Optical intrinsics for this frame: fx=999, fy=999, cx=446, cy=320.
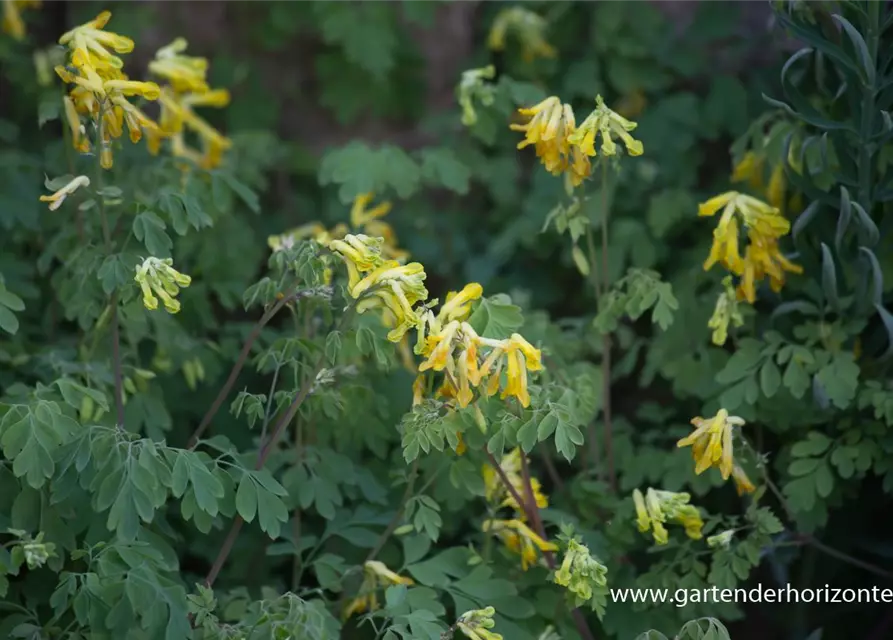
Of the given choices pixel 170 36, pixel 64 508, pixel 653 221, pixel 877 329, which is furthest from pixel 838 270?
pixel 170 36

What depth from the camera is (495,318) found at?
77.8 inches

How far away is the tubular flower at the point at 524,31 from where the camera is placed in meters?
3.12

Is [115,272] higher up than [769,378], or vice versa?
[115,272]

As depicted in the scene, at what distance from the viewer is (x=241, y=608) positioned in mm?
2111

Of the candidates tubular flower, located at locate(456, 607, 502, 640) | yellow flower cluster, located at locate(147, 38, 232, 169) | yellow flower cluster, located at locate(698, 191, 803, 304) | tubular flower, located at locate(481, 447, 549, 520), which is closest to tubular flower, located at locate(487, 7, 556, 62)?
yellow flower cluster, located at locate(147, 38, 232, 169)

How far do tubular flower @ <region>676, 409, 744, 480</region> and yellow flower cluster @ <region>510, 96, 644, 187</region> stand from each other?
0.56m

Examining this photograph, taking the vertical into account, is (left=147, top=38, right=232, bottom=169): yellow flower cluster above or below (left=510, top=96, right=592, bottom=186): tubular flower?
below

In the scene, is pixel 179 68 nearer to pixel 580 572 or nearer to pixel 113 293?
pixel 113 293

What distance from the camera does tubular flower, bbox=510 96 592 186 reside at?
80.4 inches

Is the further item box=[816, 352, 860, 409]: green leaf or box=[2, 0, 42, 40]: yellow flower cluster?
box=[2, 0, 42, 40]: yellow flower cluster

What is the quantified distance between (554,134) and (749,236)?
53 cm

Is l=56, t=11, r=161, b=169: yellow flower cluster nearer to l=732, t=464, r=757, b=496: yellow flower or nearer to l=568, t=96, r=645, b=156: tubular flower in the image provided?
l=568, t=96, r=645, b=156: tubular flower

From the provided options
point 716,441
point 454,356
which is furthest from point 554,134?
point 716,441

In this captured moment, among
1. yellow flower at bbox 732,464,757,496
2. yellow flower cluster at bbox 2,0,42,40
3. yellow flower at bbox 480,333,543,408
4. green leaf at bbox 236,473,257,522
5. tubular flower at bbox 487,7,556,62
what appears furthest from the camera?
tubular flower at bbox 487,7,556,62
